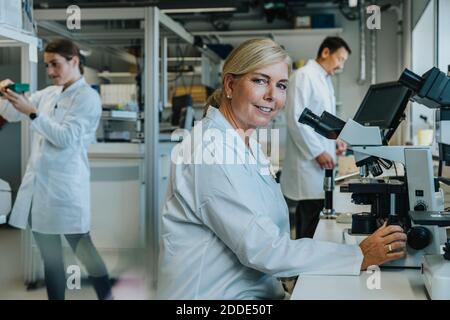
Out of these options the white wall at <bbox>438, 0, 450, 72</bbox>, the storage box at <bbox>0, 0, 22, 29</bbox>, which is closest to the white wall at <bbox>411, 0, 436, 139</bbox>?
the white wall at <bbox>438, 0, 450, 72</bbox>

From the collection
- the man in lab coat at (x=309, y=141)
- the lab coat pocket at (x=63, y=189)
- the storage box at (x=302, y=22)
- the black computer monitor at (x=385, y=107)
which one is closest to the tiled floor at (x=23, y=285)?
the lab coat pocket at (x=63, y=189)

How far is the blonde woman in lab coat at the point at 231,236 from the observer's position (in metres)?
1.05

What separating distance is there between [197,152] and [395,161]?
0.44 meters

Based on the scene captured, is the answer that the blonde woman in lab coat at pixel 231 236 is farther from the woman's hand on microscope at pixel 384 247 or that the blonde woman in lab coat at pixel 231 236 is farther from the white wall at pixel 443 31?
the white wall at pixel 443 31

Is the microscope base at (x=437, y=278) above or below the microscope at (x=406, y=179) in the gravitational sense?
below

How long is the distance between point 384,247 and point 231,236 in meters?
0.30

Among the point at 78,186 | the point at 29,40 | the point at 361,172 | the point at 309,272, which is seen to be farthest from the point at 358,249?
the point at 78,186

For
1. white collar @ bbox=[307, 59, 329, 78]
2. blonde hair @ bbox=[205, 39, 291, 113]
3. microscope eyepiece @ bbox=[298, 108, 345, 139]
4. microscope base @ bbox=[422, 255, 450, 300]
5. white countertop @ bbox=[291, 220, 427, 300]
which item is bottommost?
white countertop @ bbox=[291, 220, 427, 300]

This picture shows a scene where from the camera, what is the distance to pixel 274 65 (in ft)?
3.96

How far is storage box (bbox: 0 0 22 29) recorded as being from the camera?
141 centimetres

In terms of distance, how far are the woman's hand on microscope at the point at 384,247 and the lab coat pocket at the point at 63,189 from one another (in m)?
1.55

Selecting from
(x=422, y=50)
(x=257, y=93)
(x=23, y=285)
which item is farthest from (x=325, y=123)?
(x=422, y=50)

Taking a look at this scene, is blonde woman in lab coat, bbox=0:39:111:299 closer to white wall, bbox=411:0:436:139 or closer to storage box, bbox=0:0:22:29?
storage box, bbox=0:0:22:29

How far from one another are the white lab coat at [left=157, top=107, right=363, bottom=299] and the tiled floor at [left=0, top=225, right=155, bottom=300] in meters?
1.61
